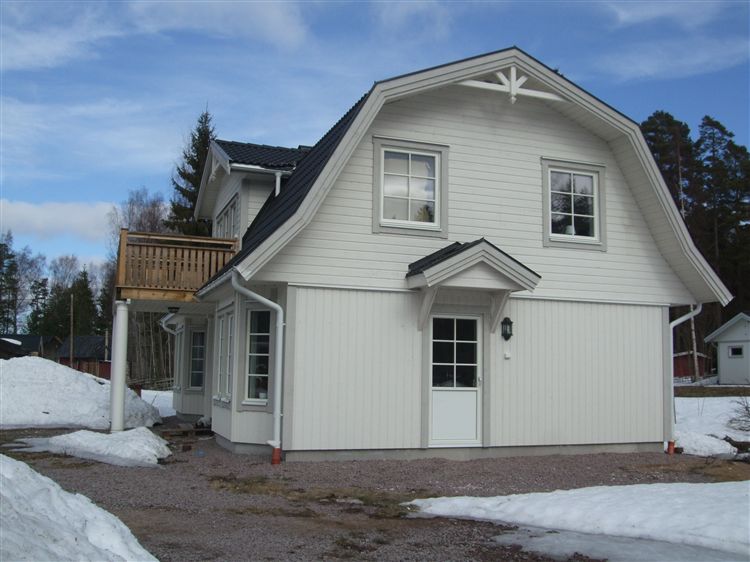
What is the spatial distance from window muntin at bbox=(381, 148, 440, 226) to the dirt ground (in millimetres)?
3713

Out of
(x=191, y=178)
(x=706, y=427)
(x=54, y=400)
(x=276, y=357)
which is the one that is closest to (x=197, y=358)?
(x=54, y=400)

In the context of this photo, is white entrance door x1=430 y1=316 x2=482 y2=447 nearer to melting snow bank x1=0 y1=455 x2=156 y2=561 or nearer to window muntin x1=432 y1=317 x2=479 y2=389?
window muntin x1=432 y1=317 x2=479 y2=389

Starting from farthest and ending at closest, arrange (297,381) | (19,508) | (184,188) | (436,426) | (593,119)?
(184,188) → (593,119) → (436,426) → (297,381) → (19,508)

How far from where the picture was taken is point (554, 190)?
12523mm

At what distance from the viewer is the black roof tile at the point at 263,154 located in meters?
13.5

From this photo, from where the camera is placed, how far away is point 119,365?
43.9ft

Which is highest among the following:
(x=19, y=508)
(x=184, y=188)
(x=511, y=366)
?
(x=184, y=188)

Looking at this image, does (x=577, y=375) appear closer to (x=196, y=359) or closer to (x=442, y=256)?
(x=442, y=256)

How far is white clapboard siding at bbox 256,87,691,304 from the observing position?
11.0 meters

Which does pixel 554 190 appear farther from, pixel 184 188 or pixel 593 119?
pixel 184 188

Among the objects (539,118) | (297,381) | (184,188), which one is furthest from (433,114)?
(184,188)

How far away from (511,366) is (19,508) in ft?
27.5

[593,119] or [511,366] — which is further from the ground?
[593,119]

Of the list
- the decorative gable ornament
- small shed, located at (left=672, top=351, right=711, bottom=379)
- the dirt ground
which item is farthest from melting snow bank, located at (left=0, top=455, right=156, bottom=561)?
small shed, located at (left=672, top=351, right=711, bottom=379)
